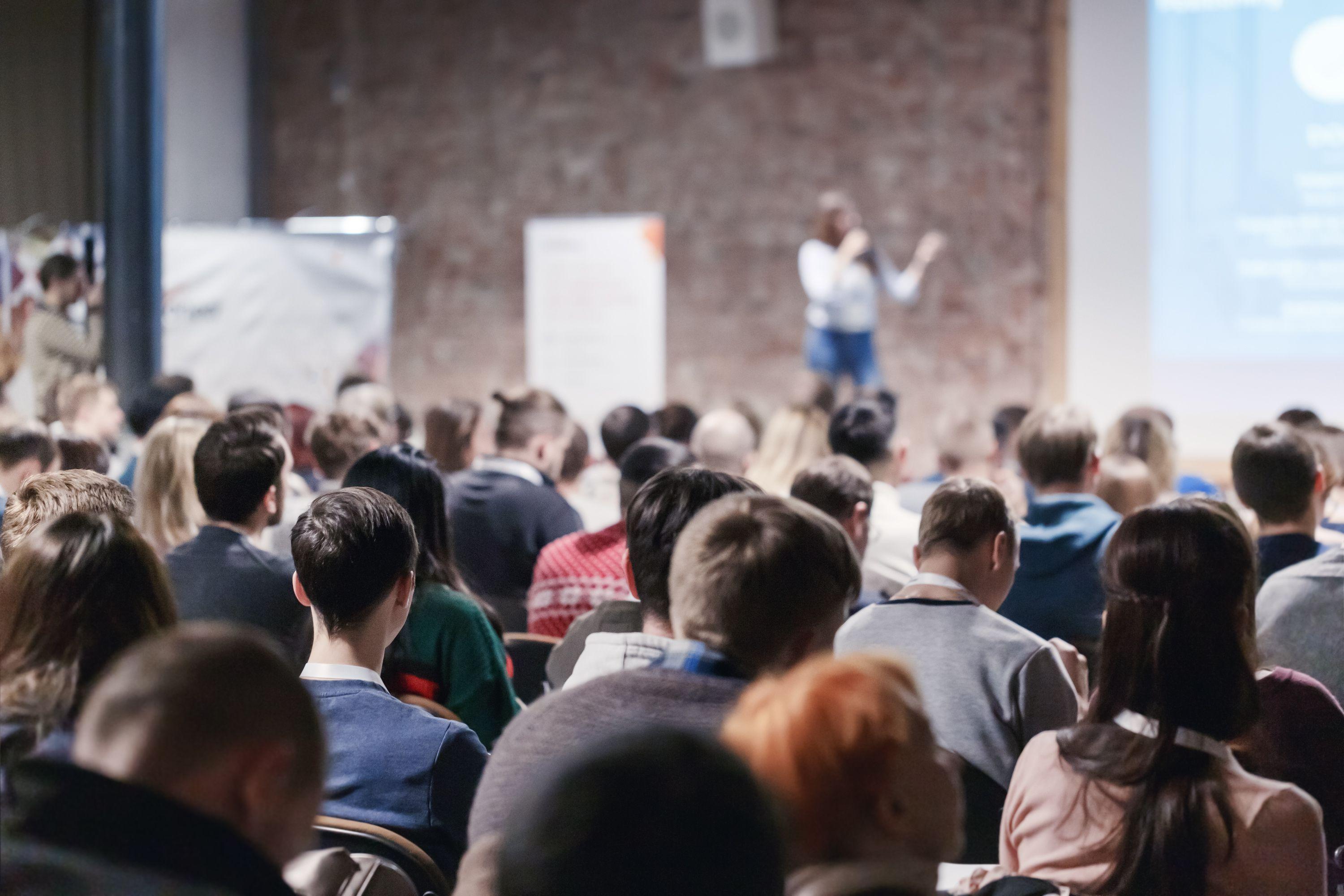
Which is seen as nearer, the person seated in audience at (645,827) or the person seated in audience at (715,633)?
the person seated in audience at (645,827)

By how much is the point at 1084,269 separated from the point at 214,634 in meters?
6.79

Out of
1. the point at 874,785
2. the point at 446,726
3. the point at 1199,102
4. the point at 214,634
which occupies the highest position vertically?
the point at 1199,102

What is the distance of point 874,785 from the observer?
935 millimetres

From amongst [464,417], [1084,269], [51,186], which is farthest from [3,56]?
[1084,269]

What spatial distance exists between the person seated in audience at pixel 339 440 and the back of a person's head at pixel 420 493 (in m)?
1.11

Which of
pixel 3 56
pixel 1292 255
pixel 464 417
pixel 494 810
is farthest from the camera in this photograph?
pixel 1292 255

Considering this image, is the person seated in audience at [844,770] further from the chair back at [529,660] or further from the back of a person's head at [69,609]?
the chair back at [529,660]

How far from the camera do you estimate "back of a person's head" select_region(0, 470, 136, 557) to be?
2.09m

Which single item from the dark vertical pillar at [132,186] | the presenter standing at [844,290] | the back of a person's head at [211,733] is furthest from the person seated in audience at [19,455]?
the presenter standing at [844,290]

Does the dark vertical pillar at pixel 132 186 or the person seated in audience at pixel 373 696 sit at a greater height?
the dark vertical pillar at pixel 132 186

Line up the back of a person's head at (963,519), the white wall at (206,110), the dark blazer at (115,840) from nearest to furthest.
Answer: the dark blazer at (115,840)
the back of a person's head at (963,519)
the white wall at (206,110)

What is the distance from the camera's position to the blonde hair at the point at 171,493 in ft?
9.58

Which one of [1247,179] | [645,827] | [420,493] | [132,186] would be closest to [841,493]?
[420,493]

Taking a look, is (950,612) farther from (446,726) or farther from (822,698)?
(822,698)
